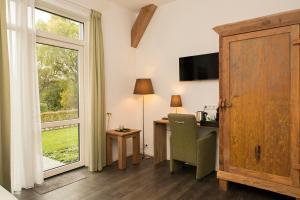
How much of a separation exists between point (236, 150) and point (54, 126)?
2552mm

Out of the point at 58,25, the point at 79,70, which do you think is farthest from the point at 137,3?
the point at 79,70

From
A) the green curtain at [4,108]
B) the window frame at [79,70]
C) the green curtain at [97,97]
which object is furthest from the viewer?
the green curtain at [97,97]

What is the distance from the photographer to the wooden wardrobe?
2193 mm

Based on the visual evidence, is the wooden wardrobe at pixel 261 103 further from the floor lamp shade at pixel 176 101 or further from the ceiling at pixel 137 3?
the ceiling at pixel 137 3

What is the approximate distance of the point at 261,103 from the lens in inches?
93.4

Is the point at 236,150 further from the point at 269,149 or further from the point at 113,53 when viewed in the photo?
the point at 113,53

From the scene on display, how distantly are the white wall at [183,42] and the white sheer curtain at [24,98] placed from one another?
2069mm

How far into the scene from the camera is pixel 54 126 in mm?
3111

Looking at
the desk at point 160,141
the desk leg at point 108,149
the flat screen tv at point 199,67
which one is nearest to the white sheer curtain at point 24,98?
the desk leg at point 108,149

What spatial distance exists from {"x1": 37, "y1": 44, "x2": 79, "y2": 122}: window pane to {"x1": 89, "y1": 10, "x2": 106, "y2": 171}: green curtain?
0.99 feet

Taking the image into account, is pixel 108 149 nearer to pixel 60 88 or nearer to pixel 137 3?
pixel 60 88

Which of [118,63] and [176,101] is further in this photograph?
[118,63]

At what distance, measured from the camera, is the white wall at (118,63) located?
3.73 m

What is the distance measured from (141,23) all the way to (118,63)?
0.91 meters
